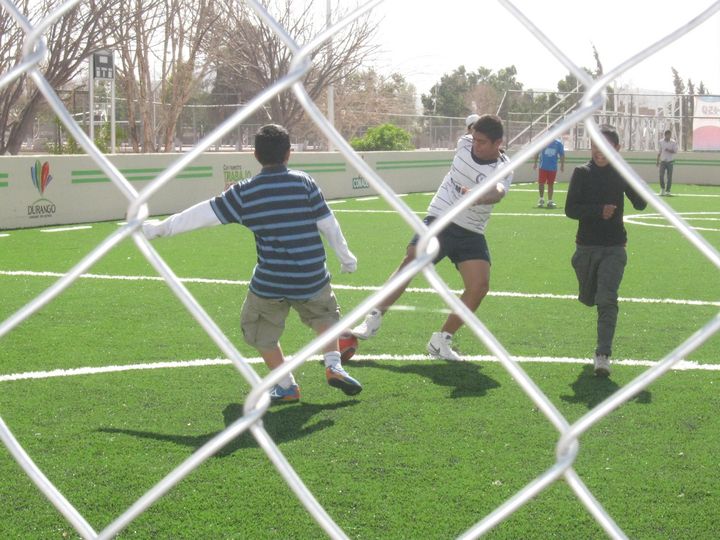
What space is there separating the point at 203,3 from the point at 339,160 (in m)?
6.84

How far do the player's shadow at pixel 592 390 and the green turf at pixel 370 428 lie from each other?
2 centimetres

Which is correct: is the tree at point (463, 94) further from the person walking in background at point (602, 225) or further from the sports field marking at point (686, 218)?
the person walking in background at point (602, 225)

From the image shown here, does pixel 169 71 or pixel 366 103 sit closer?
pixel 169 71

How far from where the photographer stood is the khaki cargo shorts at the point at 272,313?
18.1ft

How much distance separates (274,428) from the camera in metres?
5.04

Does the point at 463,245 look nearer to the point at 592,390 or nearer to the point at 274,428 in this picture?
the point at 592,390

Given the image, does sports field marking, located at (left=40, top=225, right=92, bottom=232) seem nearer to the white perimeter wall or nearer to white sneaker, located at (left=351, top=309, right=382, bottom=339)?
the white perimeter wall

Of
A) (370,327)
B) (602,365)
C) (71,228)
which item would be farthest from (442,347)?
(71,228)

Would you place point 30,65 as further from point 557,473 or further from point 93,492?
point 93,492

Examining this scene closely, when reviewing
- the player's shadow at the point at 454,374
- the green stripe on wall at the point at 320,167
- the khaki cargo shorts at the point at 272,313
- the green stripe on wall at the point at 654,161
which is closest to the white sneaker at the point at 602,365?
the player's shadow at the point at 454,374

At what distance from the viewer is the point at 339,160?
2212cm

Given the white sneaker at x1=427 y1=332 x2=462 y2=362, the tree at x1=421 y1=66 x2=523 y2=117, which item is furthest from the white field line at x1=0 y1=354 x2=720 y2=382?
the tree at x1=421 y1=66 x2=523 y2=117

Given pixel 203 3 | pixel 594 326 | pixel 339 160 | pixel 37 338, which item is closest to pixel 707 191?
pixel 339 160

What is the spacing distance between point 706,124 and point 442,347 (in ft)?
89.8
